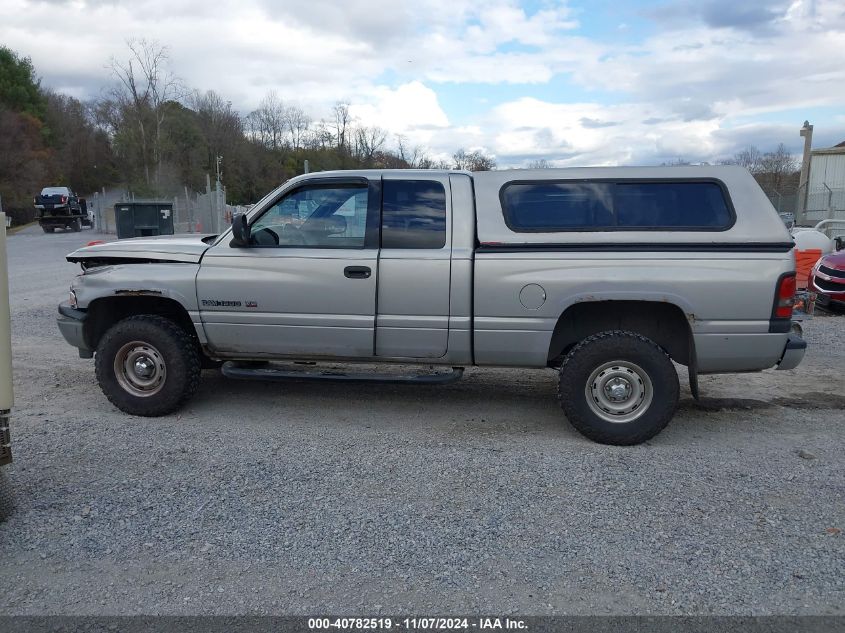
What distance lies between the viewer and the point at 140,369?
217 inches

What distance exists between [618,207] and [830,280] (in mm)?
7535

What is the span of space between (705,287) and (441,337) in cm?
192

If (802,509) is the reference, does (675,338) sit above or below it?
above

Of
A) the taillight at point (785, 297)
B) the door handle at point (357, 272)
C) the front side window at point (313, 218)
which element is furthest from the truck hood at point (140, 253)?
the taillight at point (785, 297)

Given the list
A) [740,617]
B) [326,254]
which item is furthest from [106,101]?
[740,617]

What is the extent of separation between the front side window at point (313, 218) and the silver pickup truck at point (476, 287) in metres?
0.01

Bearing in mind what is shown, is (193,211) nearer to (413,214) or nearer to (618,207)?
(413,214)

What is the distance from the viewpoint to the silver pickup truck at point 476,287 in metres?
4.86

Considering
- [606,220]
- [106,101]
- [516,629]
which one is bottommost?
[516,629]

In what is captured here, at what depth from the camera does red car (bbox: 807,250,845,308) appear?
34.9 ft

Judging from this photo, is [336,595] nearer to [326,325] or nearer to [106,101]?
[326,325]

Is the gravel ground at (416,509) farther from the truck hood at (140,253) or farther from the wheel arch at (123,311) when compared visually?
the truck hood at (140,253)

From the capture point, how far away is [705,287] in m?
4.81

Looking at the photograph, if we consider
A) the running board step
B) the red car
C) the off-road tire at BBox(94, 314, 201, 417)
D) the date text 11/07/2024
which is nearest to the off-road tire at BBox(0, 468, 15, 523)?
the off-road tire at BBox(94, 314, 201, 417)
